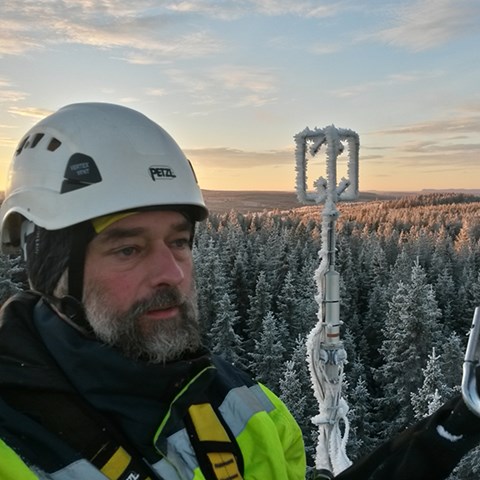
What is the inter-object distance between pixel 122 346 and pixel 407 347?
47826mm

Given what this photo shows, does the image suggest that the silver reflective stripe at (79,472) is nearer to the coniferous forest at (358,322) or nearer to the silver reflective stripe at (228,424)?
the silver reflective stripe at (228,424)

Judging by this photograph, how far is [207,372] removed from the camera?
2.97 meters

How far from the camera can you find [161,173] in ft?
10.6

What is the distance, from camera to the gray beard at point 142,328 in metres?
2.79

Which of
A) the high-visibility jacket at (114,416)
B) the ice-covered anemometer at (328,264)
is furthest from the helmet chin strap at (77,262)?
the ice-covered anemometer at (328,264)

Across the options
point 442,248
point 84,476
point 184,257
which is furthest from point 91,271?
point 442,248

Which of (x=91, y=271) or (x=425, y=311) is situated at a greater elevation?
(x=91, y=271)

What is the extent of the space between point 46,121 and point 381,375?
50.4 meters

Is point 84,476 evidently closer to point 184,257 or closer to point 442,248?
point 184,257

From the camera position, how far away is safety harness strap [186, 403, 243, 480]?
2.79 m

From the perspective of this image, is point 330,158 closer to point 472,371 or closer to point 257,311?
point 472,371

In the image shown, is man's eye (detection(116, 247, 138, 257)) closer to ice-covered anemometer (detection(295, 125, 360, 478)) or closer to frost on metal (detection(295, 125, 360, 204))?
ice-covered anemometer (detection(295, 125, 360, 478))

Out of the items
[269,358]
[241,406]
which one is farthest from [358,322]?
[241,406]

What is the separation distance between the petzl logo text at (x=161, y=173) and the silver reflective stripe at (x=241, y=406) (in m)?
1.25
